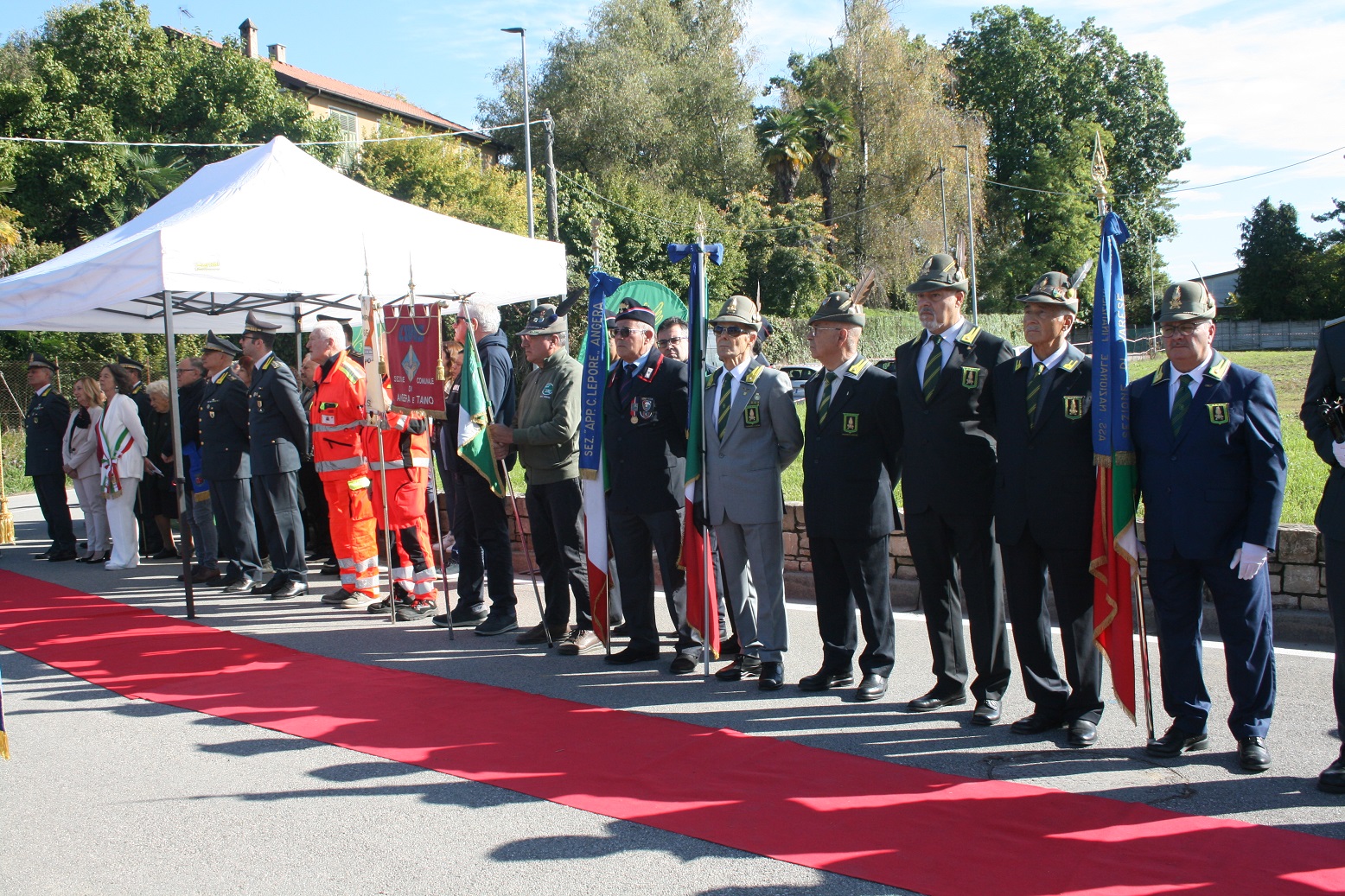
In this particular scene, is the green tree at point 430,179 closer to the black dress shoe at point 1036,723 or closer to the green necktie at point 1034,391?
the green necktie at point 1034,391

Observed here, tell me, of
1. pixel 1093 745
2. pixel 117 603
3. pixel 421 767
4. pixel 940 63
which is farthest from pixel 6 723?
pixel 940 63

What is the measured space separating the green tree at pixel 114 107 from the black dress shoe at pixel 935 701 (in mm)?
26703

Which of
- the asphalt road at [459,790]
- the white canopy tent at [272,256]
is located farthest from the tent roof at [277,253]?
the asphalt road at [459,790]

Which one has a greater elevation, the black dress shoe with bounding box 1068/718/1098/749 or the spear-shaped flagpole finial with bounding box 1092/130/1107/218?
the spear-shaped flagpole finial with bounding box 1092/130/1107/218

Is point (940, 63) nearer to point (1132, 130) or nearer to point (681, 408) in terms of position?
point (1132, 130)

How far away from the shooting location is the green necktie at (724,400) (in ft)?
18.9

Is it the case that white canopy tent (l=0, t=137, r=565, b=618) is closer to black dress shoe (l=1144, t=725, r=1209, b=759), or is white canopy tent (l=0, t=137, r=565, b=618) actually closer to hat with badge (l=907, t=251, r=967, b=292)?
hat with badge (l=907, t=251, r=967, b=292)

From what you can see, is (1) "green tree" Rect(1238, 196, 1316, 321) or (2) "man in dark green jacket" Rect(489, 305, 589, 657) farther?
(1) "green tree" Rect(1238, 196, 1316, 321)

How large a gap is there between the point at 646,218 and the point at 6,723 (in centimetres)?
2981

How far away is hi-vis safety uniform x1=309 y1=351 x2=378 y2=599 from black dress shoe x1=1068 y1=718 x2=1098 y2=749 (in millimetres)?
5248

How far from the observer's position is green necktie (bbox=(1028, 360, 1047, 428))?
4.69 metres

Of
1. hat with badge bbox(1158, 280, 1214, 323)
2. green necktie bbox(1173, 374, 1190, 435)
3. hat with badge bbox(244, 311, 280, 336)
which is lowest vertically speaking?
green necktie bbox(1173, 374, 1190, 435)

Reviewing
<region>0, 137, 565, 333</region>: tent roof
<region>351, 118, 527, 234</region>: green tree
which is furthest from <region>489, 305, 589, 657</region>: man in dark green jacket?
<region>351, 118, 527, 234</region>: green tree

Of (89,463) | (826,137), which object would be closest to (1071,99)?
(826,137)
